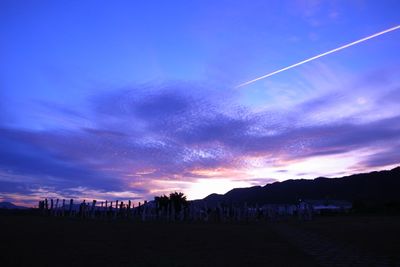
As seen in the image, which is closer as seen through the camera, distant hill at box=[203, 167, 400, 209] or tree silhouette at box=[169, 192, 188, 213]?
tree silhouette at box=[169, 192, 188, 213]

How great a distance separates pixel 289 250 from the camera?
56.5 feet

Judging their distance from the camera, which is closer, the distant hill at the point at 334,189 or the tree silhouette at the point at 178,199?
the tree silhouette at the point at 178,199

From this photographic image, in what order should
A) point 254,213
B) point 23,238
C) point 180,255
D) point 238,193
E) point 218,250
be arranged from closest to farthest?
point 180,255 < point 218,250 < point 23,238 < point 254,213 < point 238,193

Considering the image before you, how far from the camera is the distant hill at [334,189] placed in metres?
102

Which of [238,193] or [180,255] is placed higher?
[238,193]

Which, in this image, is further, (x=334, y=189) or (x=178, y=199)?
(x=334, y=189)

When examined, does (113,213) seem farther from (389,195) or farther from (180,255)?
(389,195)

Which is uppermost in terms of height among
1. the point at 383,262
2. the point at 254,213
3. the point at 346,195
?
the point at 346,195

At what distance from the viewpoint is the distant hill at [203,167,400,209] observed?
336 ft

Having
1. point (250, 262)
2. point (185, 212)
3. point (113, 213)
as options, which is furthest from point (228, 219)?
point (250, 262)

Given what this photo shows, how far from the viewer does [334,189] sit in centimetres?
12700

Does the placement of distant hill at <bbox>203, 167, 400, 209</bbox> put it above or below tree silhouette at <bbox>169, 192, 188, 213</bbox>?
above

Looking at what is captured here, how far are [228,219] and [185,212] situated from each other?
220 inches

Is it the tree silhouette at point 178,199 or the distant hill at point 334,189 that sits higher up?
the distant hill at point 334,189
